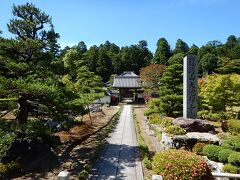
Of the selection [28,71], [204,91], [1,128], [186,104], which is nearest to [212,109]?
[204,91]

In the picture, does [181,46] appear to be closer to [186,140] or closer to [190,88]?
[190,88]

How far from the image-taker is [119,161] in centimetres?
1424

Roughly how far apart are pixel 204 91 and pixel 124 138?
13.3 meters

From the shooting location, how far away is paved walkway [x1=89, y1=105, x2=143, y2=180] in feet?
39.7

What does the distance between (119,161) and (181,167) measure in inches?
165

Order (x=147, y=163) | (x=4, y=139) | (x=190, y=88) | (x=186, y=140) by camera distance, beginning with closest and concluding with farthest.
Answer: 1. (x=4, y=139)
2. (x=147, y=163)
3. (x=186, y=140)
4. (x=190, y=88)

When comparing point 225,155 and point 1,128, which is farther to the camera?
point 225,155

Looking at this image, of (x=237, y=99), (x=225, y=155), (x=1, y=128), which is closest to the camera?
(x=1, y=128)

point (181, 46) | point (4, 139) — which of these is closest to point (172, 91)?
point (4, 139)

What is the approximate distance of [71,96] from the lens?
1521 cm

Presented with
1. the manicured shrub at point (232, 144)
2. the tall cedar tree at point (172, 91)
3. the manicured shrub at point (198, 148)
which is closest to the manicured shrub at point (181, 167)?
the manicured shrub at point (232, 144)

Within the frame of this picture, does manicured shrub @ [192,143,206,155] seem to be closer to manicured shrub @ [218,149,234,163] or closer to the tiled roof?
manicured shrub @ [218,149,234,163]

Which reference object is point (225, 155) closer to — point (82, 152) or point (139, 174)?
point (139, 174)

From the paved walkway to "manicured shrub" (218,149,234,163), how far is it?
3901 millimetres
